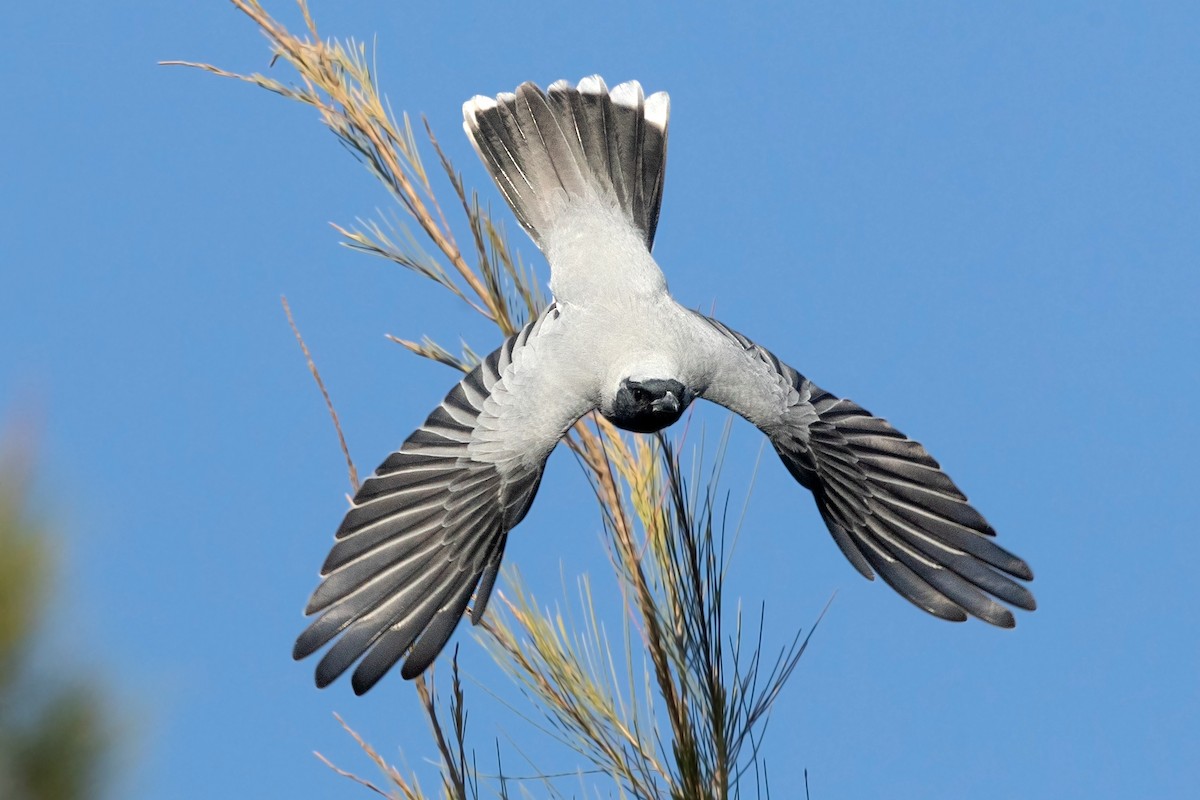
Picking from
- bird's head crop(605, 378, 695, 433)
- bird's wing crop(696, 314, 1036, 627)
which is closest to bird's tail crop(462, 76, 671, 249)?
bird's wing crop(696, 314, 1036, 627)

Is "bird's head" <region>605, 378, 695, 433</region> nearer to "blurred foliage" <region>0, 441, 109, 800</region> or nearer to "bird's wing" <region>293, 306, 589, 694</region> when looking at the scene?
"bird's wing" <region>293, 306, 589, 694</region>

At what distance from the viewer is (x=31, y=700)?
1.40 meters

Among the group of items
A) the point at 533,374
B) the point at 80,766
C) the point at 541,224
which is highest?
the point at 541,224

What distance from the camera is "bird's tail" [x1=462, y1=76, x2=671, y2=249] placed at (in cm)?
394

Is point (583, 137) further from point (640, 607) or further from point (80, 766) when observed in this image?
point (80, 766)

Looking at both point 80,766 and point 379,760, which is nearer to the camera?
point 80,766

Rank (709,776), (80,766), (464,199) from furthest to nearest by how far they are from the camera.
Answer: (464,199)
(709,776)
(80,766)

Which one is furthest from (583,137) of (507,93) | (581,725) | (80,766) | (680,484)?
(80,766)

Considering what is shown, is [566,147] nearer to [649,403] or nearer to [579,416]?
[649,403]

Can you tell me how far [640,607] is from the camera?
2.31m

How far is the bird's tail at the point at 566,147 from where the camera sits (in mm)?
3939

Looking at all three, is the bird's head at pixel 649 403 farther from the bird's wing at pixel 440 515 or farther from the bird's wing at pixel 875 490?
the bird's wing at pixel 875 490

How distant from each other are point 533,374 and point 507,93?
1.19 metres

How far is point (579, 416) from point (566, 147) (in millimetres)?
1493
